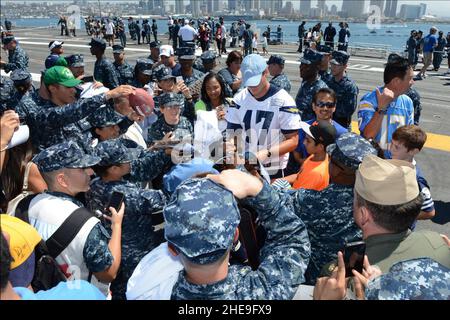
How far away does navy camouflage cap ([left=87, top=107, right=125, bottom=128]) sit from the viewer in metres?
4.25

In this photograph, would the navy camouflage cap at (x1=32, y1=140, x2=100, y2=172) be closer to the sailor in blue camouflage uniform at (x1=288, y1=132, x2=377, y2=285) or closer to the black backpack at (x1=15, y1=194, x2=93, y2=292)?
the black backpack at (x1=15, y1=194, x2=93, y2=292)

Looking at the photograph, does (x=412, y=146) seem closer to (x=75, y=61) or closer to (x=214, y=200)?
(x=214, y=200)

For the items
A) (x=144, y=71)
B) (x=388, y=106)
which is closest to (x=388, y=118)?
(x=388, y=106)

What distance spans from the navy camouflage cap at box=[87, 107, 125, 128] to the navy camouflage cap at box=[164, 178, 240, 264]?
2920 millimetres

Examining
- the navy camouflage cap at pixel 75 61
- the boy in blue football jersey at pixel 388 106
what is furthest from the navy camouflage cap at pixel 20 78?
the boy in blue football jersey at pixel 388 106

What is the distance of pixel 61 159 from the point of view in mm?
2771

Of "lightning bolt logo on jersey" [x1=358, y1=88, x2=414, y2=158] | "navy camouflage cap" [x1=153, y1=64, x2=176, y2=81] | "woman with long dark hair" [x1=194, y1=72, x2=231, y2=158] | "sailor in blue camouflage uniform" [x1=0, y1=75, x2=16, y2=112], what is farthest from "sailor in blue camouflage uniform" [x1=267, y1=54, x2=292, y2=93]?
"sailor in blue camouflage uniform" [x1=0, y1=75, x2=16, y2=112]

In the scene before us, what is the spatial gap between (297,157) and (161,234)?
1.97 m

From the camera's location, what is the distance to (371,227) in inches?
87.6

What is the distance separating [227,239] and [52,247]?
1466 millimetres

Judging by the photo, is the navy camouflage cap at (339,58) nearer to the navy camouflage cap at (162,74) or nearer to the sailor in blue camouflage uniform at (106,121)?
the navy camouflage cap at (162,74)

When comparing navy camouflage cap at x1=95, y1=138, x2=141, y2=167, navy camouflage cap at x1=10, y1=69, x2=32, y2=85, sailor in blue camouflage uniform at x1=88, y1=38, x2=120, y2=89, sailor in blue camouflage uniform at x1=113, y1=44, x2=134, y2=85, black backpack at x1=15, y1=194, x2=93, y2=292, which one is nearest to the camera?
black backpack at x1=15, y1=194, x2=93, y2=292

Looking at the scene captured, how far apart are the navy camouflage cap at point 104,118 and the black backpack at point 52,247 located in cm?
173
